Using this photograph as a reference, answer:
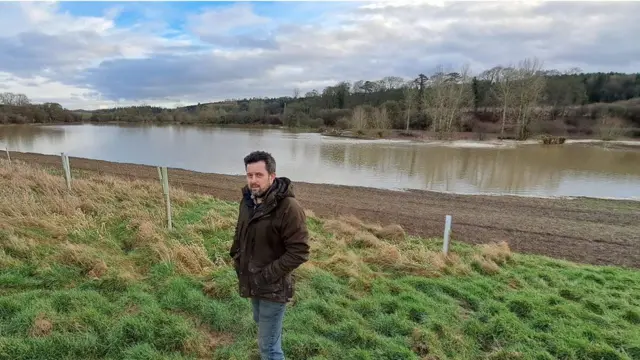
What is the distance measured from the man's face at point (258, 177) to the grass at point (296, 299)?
5.20 ft

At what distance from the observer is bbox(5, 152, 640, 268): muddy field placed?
856 cm

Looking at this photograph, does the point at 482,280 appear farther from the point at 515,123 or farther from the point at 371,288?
the point at 515,123

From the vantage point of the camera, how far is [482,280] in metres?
5.05

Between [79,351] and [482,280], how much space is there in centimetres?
467

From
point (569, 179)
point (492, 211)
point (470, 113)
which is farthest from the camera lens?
point (470, 113)

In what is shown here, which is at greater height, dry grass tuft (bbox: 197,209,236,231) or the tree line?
the tree line

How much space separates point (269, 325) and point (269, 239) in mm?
670

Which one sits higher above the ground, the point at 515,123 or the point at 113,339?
the point at 515,123

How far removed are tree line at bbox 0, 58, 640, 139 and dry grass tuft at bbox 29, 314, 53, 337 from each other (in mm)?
59267

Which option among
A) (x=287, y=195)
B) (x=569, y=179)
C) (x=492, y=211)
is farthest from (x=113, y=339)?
(x=569, y=179)

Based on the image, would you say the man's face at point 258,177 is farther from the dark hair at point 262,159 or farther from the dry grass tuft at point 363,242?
the dry grass tuft at point 363,242

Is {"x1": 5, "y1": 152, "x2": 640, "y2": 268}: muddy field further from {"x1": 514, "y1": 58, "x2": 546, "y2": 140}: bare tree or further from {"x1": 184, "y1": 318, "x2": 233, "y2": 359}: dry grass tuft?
{"x1": 514, "y1": 58, "x2": 546, "y2": 140}: bare tree

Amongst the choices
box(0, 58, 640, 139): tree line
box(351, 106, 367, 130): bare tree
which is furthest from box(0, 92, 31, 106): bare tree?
box(351, 106, 367, 130): bare tree

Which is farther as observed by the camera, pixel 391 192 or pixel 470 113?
pixel 470 113
